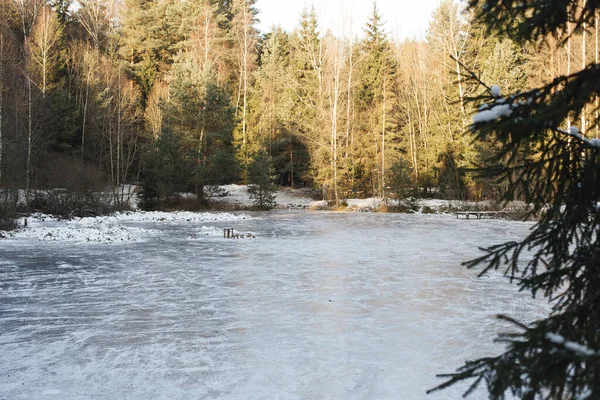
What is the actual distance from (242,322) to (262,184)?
25.9m

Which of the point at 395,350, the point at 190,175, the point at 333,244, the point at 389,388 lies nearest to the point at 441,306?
the point at 395,350

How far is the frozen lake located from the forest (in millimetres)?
13072

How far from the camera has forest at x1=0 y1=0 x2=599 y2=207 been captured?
27.8m

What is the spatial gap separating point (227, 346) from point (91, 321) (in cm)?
224

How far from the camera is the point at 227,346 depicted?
218 inches

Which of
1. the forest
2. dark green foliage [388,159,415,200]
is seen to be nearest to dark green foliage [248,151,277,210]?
the forest

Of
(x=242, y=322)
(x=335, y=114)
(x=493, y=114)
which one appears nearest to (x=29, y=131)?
(x=335, y=114)

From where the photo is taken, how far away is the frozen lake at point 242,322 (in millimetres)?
4531

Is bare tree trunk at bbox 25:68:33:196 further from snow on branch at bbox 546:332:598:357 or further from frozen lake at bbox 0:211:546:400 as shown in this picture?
snow on branch at bbox 546:332:598:357

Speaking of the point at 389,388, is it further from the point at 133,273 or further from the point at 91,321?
the point at 133,273

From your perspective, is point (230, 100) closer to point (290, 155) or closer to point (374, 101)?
point (290, 155)

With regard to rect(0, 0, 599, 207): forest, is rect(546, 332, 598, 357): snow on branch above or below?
below

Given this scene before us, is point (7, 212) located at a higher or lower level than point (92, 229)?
higher

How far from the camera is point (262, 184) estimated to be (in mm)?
32156
